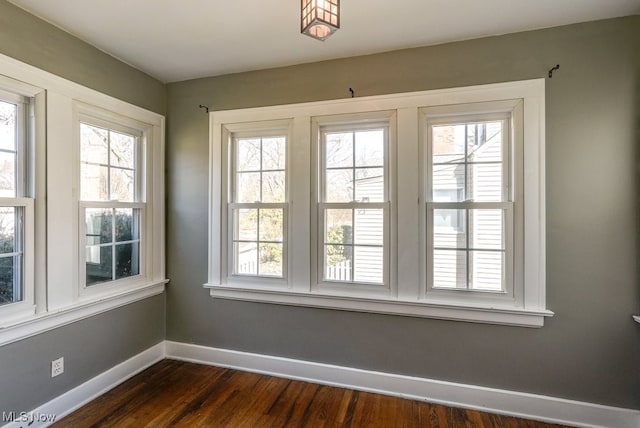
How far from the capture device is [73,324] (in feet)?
7.23

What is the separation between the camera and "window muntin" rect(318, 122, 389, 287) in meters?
→ 2.47

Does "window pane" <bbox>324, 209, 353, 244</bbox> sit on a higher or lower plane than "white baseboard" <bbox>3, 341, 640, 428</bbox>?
higher

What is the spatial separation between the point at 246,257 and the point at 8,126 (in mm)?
1760

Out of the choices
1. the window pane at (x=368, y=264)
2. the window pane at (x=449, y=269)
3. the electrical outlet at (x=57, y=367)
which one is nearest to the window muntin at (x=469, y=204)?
the window pane at (x=449, y=269)

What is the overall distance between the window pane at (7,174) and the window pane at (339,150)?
2025mm

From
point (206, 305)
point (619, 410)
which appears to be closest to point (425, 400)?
point (619, 410)

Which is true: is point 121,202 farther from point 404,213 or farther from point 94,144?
point 404,213

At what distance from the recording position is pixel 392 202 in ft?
7.90

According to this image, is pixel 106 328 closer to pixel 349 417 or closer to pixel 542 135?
pixel 349 417

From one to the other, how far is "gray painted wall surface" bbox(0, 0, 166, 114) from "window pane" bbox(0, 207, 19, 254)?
905 millimetres

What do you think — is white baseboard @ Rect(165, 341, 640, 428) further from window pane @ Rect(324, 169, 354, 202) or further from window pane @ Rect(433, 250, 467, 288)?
window pane @ Rect(324, 169, 354, 202)

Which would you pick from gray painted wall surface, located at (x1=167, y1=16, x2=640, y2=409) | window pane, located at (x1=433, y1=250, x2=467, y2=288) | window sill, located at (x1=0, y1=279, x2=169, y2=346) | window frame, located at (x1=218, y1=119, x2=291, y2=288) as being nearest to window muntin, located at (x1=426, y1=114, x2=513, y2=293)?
window pane, located at (x1=433, y1=250, x2=467, y2=288)

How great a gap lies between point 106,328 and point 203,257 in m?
0.87

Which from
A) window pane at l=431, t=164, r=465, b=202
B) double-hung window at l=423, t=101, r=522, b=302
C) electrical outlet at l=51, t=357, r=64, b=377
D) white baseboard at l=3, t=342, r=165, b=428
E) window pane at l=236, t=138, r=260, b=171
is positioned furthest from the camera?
window pane at l=236, t=138, r=260, b=171
